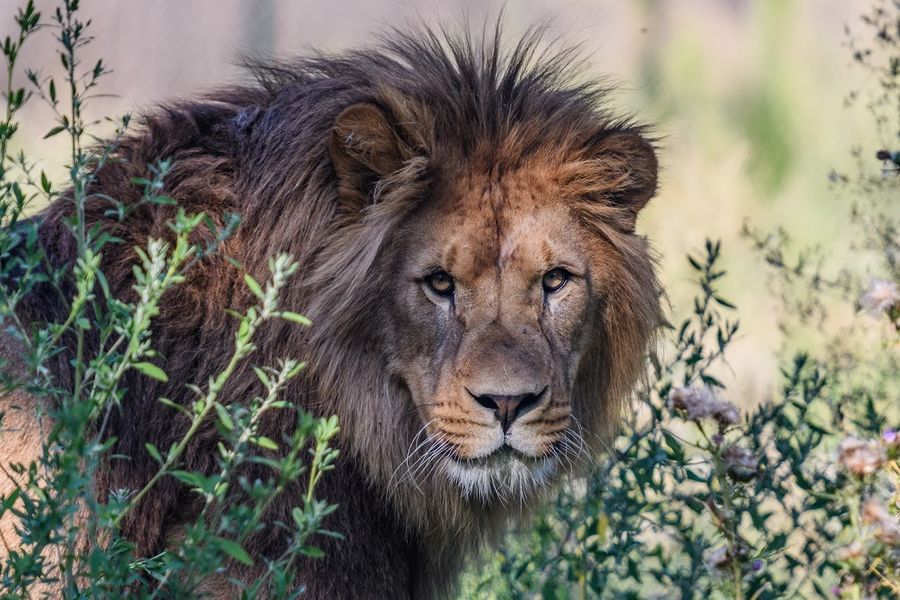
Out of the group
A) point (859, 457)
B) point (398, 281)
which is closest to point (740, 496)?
point (859, 457)

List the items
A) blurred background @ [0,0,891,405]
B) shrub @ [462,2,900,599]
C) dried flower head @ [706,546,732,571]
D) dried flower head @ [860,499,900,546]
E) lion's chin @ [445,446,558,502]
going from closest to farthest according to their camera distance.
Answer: dried flower head @ [860,499,900,546]
shrub @ [462,2,900,599]
dried flower head @ [706,546,732,571]
lion's chin @ [445,446,558,502]
blurred background @ [0,0,891,405]

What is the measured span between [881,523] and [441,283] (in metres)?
1.50

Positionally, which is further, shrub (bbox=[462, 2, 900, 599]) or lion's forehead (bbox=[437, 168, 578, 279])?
lion's forehead (bbox=[437, 168, 578, 279])

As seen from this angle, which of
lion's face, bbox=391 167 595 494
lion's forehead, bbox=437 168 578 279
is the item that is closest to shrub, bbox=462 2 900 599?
lion's face, bbox=391 167 595 494

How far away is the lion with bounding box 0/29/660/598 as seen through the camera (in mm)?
3494

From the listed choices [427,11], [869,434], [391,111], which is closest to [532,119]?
[391,111]

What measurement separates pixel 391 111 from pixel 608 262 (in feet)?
2.69

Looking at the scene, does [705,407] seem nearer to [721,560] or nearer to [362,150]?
[721,560]

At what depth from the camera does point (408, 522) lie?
12.4 feet

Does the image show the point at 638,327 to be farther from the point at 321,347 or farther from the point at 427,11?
the point at 427,11

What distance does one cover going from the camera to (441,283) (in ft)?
11.9

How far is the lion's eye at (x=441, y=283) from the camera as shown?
362 cm

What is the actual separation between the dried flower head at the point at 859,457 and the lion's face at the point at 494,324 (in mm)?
1046

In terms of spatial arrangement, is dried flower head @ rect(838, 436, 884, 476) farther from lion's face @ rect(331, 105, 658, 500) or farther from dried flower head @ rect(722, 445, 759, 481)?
lion's face @ rect(331, 105, 658, 500)
